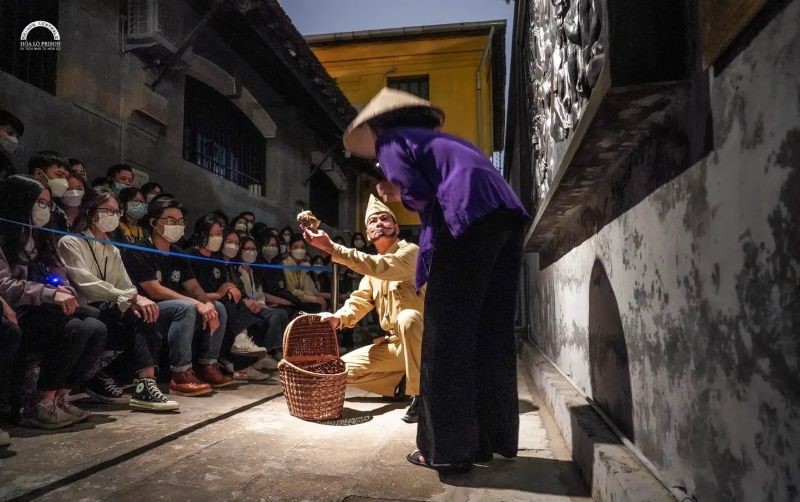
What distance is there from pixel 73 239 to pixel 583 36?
11.0ft

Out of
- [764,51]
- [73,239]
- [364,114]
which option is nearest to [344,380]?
[364,114]

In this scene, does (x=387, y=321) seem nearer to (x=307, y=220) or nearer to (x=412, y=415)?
(x=412, y=415)

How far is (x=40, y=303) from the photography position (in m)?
2.93

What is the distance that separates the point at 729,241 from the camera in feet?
3.43

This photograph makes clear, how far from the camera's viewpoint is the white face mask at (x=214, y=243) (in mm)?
4918

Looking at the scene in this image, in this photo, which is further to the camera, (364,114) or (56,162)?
(56,162)

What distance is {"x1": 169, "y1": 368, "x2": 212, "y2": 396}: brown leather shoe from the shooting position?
154 inches

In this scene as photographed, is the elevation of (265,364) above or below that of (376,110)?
below

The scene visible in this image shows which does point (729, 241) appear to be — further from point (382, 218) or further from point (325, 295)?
point (325, 295)

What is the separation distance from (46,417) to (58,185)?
154cm

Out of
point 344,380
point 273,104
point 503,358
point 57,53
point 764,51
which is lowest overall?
point 344,380

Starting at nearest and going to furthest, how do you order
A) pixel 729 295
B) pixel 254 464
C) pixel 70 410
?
1. pixel 729 295
2. pixel 254 464
3. pixel 70 410

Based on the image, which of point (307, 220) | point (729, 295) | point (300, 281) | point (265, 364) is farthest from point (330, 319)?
point (300, 281)

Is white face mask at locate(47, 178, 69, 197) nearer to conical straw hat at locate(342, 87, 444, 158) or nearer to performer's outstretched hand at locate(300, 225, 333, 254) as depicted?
performer's outstretched hand at locate(300, 225, 333, 254)
